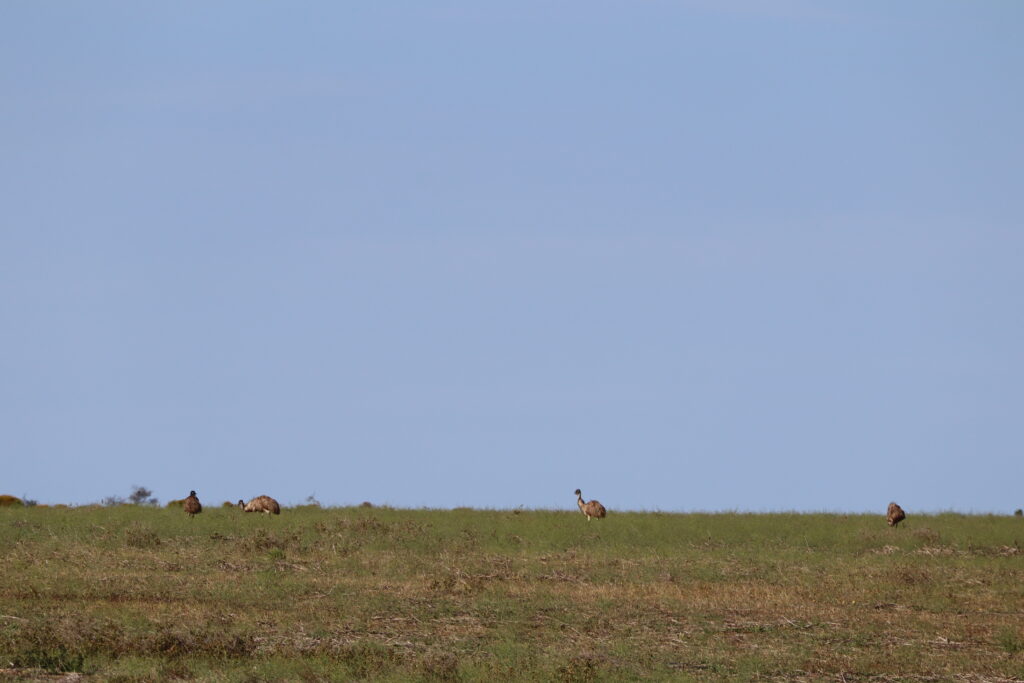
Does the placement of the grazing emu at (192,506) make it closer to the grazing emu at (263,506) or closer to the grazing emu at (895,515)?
the grazing emu at (263,506)

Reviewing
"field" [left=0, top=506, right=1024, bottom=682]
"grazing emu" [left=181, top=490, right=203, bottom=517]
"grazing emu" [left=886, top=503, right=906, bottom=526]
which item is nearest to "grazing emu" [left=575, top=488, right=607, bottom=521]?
"field" [left=0, top=506, right=1024, bottom=682]

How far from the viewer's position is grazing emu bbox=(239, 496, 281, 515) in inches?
1567

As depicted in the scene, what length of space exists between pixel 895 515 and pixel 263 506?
19131 mm

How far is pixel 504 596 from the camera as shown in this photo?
90.9ft

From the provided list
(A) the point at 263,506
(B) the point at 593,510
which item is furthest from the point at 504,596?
(A) the point at 263,506

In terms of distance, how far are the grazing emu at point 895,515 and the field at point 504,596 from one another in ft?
1.79

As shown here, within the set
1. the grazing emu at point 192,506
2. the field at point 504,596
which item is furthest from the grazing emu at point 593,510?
the grazing emu at point 192,506

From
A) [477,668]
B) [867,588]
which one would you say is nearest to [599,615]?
[477,668]

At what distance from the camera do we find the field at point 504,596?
20.9 metres

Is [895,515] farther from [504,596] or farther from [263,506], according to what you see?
[263,506]

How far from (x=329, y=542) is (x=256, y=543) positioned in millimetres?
2072

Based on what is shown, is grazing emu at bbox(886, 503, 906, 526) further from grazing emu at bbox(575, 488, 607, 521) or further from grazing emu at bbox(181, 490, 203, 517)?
grazing emu at bbox(181, 490, 203, 517)

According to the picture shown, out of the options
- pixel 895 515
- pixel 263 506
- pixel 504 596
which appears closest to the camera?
pixel 504 596

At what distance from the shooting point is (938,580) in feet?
101
